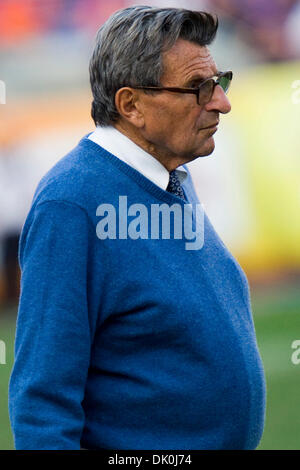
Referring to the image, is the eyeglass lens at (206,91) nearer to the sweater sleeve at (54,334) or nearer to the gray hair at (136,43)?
the gray hair at (136,43)

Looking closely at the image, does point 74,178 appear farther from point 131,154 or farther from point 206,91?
point 206,91

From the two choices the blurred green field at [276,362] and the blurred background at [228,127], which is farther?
the blurred background at [228,127]

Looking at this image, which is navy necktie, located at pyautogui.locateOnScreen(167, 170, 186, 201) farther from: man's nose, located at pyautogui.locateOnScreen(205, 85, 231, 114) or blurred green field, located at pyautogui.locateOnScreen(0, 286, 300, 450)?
blurred green field, located at pyautogui.locateOnScreen(0, 286, 300, 450)

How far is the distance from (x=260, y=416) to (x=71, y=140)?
18.3 feet

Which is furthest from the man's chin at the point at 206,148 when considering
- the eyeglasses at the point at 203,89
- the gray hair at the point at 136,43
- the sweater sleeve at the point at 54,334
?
the sweater sleeve at the point at 54,334

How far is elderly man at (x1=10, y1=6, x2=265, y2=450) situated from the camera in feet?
6.70

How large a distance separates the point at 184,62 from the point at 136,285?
606 mm

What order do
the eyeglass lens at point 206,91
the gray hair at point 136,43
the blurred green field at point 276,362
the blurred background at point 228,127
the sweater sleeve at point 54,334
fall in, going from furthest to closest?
the blurred background at point 228,127 < the blurred green field at point 276,362 < the eyeglass lens at point 206,91 < the gray hair at point 136,43 < the sweater sleeve at point 54,334

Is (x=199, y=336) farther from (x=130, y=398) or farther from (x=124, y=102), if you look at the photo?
(x=124, y=102)

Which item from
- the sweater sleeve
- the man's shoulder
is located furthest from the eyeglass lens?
the sweater sleeve

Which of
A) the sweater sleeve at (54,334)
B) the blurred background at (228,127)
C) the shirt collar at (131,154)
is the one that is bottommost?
the sweater sleeve at (54,334)

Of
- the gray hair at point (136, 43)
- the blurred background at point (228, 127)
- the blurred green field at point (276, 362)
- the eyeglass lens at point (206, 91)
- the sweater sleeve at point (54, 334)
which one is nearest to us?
the sweater sleeve at point (54, 334)

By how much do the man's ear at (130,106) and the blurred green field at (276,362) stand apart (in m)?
3.15

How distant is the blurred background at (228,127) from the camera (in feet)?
24.3
